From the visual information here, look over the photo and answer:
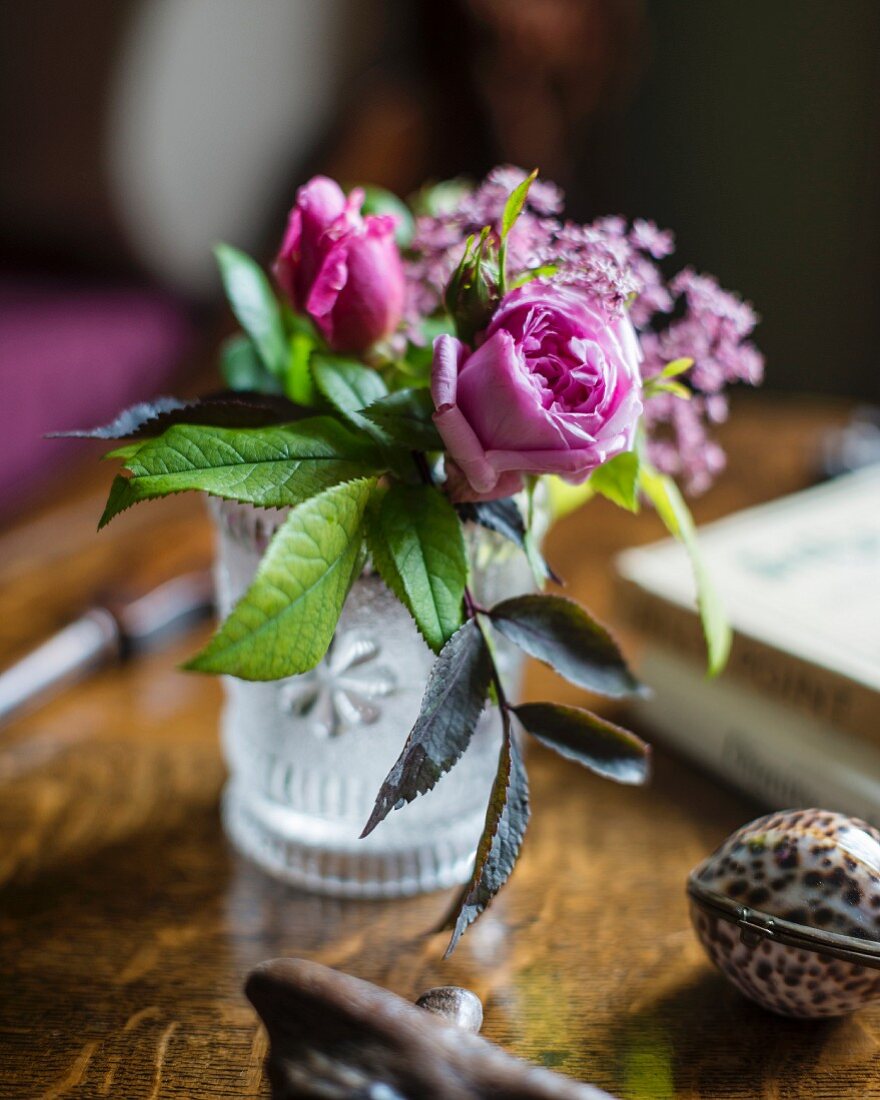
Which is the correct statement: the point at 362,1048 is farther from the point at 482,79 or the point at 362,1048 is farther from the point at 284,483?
the point at 482,79

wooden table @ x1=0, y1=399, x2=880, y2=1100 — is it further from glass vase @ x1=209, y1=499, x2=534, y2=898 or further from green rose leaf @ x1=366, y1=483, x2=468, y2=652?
green rose leaf @ x1=366, y1=483, x2=468, y2=652

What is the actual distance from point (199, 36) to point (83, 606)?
3.01 feet

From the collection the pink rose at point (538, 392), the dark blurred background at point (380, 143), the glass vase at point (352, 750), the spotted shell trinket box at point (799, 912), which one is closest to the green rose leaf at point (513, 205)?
the pink rose at point (538, 392)

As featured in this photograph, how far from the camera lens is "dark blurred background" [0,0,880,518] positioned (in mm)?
1322

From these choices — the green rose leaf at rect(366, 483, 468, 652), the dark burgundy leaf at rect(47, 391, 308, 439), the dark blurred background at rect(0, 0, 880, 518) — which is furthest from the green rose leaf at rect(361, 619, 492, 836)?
the dark blurred background at rect(0, 0, 880, 518)

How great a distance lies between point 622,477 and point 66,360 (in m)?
1.01

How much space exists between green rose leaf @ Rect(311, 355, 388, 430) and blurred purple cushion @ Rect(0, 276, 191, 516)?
85cm

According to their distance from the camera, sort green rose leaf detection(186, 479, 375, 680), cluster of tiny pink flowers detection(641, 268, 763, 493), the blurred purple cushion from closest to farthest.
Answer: green rose leaf detection(186, 479, 375, 680)
cluster of tiny pink flowers detection(641, 268, 763, 493)
the blurred purple cushion

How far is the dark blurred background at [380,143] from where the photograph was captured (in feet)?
4.34

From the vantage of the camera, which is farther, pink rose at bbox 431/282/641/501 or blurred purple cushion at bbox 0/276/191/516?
blurred purple cushion at bbox 0/276/191/516

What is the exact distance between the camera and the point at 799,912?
0.39m

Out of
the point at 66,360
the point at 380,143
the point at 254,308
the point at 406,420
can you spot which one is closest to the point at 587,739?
the point at 406,420

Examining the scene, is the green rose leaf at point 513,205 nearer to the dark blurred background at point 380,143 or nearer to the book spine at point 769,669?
the book spine at point 769,669

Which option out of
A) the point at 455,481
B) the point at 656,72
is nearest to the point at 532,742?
the point at 455,481
